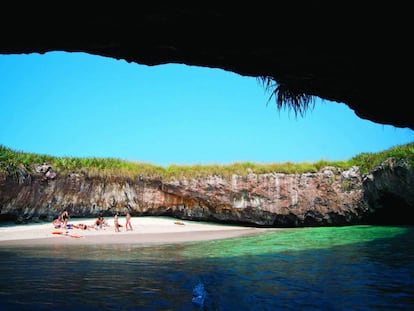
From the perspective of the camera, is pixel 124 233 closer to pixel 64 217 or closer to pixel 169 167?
pixel 64 217

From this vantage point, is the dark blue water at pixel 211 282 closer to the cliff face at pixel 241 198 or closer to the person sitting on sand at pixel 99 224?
the person sitting on sand at pixel 99 224

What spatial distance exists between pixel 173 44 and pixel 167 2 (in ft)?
3.19

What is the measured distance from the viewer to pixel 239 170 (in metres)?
23.2

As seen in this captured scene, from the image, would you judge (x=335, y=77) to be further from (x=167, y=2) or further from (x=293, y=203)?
(x=293, y=203)

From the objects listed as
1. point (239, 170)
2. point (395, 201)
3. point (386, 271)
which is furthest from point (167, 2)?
point (395, 201)

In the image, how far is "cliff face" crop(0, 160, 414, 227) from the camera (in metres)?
21.4

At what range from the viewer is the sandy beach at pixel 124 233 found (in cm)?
1471

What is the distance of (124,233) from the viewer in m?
18.4

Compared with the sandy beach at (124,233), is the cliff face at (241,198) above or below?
above

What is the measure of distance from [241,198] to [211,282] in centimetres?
1755

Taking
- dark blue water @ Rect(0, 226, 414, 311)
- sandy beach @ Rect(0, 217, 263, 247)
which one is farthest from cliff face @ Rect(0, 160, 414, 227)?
dark blue water @ Rect(0, 226, 414, 311)

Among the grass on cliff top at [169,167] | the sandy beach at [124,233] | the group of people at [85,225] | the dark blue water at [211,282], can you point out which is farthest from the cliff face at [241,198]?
the dark blue water at [211,282]

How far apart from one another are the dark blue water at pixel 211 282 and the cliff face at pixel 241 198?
524 inches

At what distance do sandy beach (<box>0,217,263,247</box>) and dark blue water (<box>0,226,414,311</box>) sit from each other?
5.99 meters
